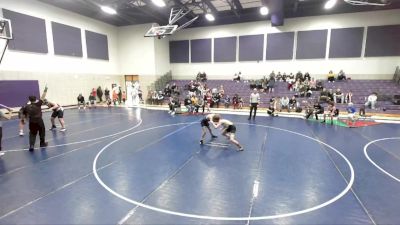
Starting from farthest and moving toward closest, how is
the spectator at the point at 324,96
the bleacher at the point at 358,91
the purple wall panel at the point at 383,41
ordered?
the purple wall panel at the point at 383,41 < the spectator at the point at 324,96 < the bleacher at the point at 358,91

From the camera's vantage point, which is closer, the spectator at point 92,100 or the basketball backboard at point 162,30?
the basketball backboard at point 162,30

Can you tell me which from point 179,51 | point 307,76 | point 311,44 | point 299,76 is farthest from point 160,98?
point 311,44

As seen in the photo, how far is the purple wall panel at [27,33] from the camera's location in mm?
14468

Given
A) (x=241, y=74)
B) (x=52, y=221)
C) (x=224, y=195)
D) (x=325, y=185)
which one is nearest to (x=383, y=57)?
(x=241, y=74)

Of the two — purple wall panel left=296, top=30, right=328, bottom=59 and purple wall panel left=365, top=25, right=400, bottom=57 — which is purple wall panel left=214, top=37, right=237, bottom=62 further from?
purple wall panel left=365, top=25, right=400, bottom=57

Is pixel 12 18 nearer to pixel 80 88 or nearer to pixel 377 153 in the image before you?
pixel 80 88

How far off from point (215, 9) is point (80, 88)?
1411cm

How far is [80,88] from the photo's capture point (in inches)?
771

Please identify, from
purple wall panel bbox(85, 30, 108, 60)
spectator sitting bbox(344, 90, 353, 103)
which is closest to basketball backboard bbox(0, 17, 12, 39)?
purple wall panel bbox(85, 30, 108, 60)

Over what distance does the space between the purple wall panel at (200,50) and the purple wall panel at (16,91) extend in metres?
14.7

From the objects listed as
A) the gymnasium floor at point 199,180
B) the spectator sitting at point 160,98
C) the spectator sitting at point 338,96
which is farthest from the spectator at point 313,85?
the spectator sitting at point 160,98

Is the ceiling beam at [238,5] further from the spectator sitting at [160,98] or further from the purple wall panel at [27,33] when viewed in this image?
the purple wall panel at [27,33]

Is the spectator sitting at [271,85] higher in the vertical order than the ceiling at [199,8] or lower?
lower

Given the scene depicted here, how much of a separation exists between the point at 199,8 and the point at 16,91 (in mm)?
15530
